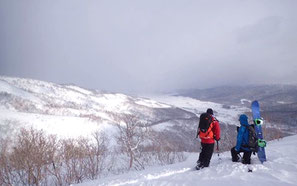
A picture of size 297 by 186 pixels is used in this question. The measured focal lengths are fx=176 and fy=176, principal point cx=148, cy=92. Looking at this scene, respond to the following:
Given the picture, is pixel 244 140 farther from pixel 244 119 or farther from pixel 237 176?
pixel 237 176

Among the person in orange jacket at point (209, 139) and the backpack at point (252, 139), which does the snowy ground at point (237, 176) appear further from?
the person in orange jacket at point (209, 139)

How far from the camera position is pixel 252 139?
7.14 metres

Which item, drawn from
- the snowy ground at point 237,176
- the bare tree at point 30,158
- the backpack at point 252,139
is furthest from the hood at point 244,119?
the bare tree at point 30,158

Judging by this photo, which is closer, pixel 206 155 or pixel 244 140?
pixel 244 140

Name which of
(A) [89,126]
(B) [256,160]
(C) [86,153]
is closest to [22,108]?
(A) [89,126]

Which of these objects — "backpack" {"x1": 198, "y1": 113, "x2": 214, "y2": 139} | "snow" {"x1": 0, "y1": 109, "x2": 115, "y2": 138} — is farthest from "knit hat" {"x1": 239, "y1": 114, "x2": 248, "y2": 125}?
"snow" {"x1": 0, "y1": 109, "x2": 115, "y2": 138}

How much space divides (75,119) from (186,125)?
75.6 m

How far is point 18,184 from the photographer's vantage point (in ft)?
49.4

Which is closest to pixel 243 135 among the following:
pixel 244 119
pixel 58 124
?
pixel 244 119

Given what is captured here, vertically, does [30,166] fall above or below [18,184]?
above

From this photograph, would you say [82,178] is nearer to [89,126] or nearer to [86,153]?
[86,153]

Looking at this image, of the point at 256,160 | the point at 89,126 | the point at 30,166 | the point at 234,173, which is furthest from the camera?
the point at 89,126

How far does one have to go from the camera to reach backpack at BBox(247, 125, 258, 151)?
A: 703 cm

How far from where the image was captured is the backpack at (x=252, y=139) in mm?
7031
